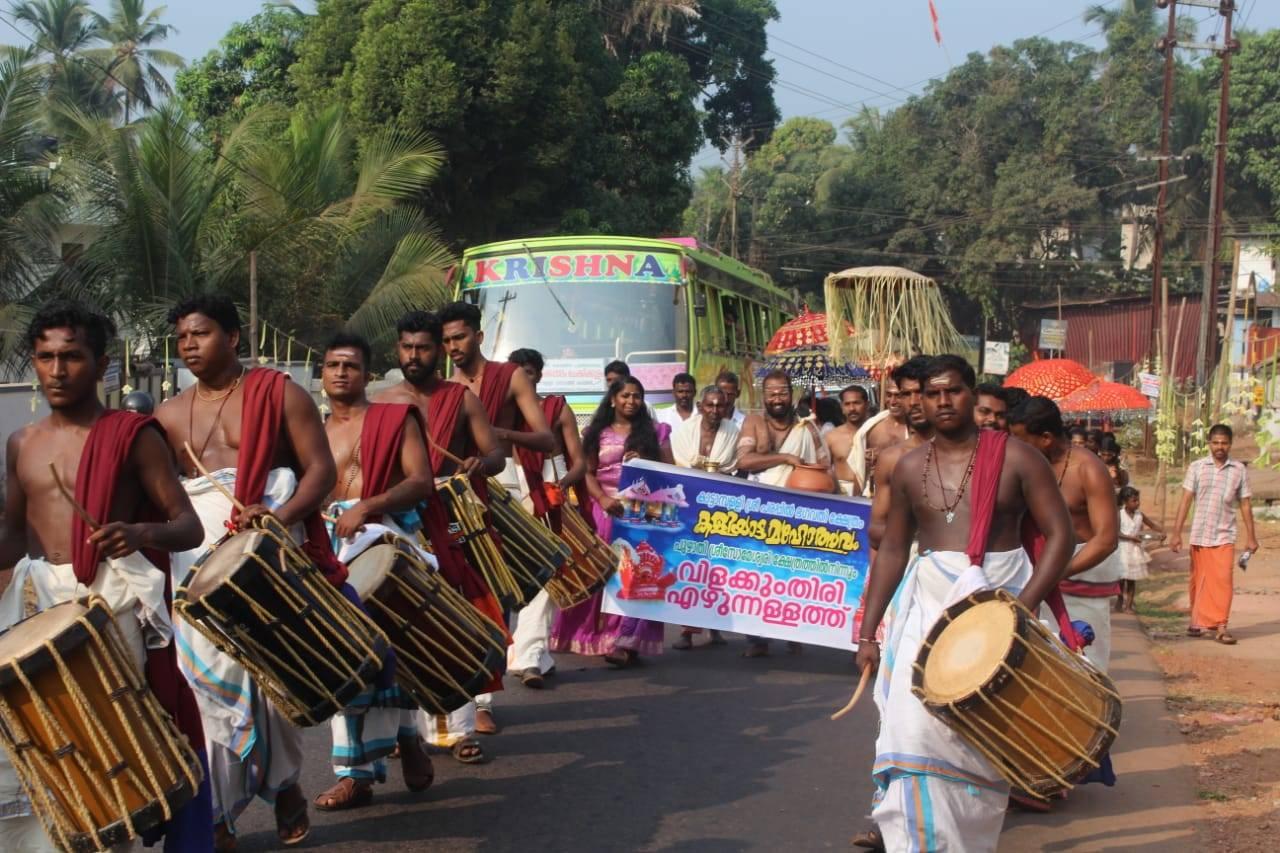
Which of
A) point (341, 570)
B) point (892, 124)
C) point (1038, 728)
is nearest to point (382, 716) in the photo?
point (341, 570)

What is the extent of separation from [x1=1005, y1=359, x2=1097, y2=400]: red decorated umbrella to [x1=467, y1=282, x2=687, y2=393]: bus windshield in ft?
12.4

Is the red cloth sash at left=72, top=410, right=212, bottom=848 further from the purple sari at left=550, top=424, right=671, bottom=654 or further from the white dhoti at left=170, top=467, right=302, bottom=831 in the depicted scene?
the purple sari at left=550, top=424, right=671, bottom=654

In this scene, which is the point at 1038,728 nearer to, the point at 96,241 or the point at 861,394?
the point at 861,394

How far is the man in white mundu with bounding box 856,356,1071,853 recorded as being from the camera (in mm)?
4695

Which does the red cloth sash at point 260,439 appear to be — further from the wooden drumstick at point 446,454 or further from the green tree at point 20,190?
the green tree at point 20,190

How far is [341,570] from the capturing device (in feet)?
17.7

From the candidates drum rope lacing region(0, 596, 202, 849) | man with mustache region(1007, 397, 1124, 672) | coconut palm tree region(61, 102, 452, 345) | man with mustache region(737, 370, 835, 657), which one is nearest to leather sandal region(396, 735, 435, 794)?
drum rope lacing region(0, 596, 202, 849)

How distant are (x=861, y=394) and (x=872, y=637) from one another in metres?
5.30

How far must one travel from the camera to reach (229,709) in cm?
537

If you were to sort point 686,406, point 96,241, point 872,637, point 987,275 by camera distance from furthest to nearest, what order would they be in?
1. point 987,275
2. point 96,241
3. point 686,406
4. point 872,637

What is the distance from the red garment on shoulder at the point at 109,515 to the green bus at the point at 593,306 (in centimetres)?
1153

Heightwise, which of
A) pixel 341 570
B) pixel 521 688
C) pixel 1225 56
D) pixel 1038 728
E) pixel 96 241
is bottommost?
pixel 521 688

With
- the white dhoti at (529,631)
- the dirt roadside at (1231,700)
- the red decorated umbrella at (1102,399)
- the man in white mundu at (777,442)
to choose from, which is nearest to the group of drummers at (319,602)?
the dirt roadside at (1231,700)

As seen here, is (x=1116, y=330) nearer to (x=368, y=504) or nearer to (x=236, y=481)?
(x=368, y=504)
